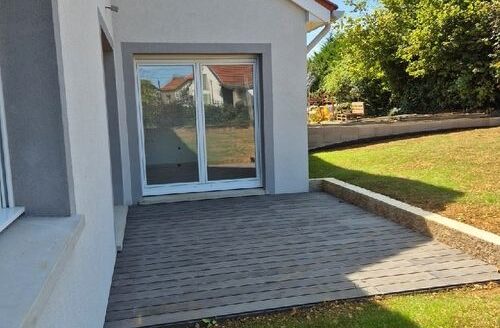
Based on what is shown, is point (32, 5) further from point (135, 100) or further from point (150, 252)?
point (135, 100)

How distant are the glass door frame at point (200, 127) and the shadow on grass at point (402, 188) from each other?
2.00 meters

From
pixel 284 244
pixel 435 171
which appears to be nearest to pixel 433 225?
pixel 284 244

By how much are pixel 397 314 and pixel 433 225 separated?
2.07 m

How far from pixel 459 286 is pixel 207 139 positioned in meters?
5.12

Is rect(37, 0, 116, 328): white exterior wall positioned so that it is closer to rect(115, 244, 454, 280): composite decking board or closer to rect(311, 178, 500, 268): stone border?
rect(115, 244, 454, 280): composite decking board

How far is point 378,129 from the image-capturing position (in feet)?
51.8

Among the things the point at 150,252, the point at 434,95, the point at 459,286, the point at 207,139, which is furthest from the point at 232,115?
the point at 434,95

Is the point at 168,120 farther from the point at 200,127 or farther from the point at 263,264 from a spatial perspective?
the point at 263,264

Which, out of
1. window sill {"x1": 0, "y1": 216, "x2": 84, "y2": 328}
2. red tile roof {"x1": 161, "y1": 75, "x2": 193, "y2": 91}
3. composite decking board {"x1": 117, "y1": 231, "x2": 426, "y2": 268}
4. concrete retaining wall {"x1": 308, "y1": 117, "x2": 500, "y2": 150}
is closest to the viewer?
window sill {"x1": 0, "y1": 216, "x2": 84, "y2": 328}

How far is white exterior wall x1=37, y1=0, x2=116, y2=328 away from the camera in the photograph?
2.47 metres

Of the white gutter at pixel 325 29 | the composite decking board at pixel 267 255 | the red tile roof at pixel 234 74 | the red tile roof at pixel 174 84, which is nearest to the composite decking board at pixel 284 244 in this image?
the composite decking board at pixel 267 255

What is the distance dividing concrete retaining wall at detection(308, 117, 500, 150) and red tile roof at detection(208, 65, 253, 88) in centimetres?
682

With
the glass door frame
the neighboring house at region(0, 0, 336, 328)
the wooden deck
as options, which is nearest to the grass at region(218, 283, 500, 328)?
the wooden deck

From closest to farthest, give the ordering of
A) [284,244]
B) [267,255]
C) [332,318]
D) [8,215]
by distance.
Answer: [8,215]
[332,318]
[267,255]
[284,244]
